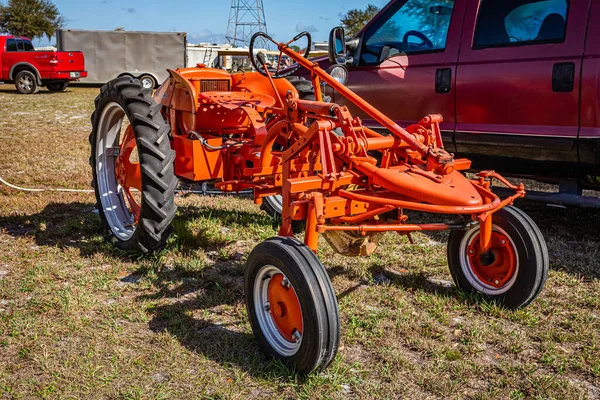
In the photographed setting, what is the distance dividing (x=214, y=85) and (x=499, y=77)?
2471 millimetres

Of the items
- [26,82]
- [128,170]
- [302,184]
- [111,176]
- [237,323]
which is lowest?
[237,323]

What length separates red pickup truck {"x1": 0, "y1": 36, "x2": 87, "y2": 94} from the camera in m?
22.0

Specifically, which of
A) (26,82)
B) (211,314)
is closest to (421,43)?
(211,314)

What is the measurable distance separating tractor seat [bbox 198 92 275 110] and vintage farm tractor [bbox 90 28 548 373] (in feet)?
0.04

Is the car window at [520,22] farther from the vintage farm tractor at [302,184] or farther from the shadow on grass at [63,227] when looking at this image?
the shadow on grass at [63,227]

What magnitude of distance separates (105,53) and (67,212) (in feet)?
74.4

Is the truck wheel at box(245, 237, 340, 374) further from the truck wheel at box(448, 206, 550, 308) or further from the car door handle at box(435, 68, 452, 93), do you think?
the car door handle at box(435, 68, 452, 93)

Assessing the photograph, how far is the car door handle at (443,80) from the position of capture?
5.50 m

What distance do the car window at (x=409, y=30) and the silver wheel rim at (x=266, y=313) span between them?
3.30m

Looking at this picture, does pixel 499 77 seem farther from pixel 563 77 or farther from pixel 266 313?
pixel 266 313

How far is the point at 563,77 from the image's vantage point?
15.6 ft

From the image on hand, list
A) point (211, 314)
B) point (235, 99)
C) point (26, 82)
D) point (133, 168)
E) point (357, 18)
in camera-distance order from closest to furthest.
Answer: point (211, 314) < point (133, 168) < point (235, 99) < point (26, 82) < point (357, 18)

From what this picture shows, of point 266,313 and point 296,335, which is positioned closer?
point 296,335

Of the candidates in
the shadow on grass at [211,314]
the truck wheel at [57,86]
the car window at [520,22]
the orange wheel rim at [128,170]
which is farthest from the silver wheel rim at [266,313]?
the truck wheel at [57,86]
